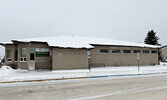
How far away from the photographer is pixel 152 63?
28109mm

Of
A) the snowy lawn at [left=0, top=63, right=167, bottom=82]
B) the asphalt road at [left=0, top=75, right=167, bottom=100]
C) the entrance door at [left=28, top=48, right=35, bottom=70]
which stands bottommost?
the snowy lawn at [left=0, top=63, right=167, bottom=82]

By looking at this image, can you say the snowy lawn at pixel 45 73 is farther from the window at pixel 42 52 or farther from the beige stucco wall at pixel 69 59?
the window at pixel 42 52

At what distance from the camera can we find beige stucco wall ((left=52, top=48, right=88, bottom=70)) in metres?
18.8

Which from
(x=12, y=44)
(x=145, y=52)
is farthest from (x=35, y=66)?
(x=145, y=52)

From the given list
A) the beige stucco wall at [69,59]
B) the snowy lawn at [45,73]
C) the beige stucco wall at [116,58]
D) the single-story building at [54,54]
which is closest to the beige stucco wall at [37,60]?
the single-story building at [54,54]

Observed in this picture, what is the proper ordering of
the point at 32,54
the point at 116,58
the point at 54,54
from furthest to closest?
the point at 116,58
the point at 32,54
the point at 54,54

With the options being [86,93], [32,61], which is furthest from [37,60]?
[86,93]

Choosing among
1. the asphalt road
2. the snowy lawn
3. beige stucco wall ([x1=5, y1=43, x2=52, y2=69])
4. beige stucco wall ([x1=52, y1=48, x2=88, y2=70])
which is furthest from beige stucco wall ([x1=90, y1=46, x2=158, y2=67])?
the asphalt road

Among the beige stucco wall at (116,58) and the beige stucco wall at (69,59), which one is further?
the beige stucco wall at (116,58)

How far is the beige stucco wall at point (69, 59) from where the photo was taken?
18.8m

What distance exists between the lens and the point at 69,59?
64.3 ft

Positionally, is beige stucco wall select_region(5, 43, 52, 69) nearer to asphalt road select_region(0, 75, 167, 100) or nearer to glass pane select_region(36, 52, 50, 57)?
glass pane select_region(36, 52, 50, 57)

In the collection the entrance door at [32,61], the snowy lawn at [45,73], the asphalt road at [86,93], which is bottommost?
the snowy lawn at [45,73]

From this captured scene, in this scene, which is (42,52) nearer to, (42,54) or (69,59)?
(42,54)
